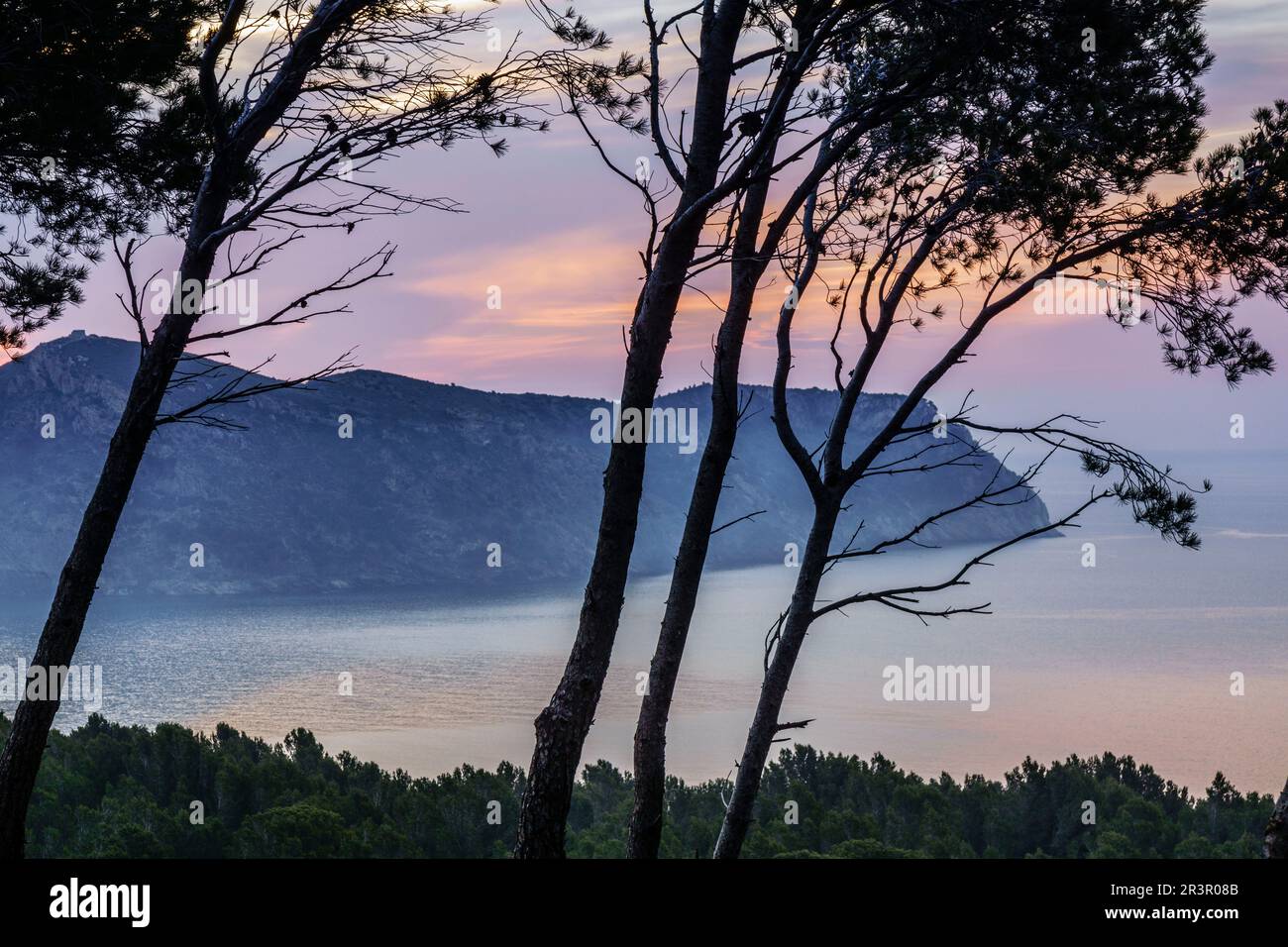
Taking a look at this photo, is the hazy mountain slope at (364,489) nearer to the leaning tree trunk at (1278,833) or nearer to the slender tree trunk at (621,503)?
the slender tree trunk at (621,503)

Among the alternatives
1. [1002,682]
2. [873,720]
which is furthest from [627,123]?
[1002,682]

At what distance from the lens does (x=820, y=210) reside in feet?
24.1

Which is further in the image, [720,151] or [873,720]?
[873,720]

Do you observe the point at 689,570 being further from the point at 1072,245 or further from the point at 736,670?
the point at 736,670

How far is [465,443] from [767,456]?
30651 millimetres

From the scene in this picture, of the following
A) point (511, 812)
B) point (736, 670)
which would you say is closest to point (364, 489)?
point (736, 670)

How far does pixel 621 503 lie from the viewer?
473cm

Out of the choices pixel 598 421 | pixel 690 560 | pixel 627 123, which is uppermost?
pixel 627 123

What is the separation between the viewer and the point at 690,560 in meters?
5.59

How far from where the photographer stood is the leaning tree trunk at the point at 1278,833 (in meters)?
4.10

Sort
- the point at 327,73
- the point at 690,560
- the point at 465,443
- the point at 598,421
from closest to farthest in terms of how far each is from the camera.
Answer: the point at 690,560, the point at 327,73, the point at 598,421, the point at 465,443

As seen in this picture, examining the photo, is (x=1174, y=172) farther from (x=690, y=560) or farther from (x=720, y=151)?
(x=690, y=560)

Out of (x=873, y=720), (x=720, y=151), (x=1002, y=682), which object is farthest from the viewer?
(x=1002, y=682)

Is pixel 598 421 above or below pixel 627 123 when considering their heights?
below
